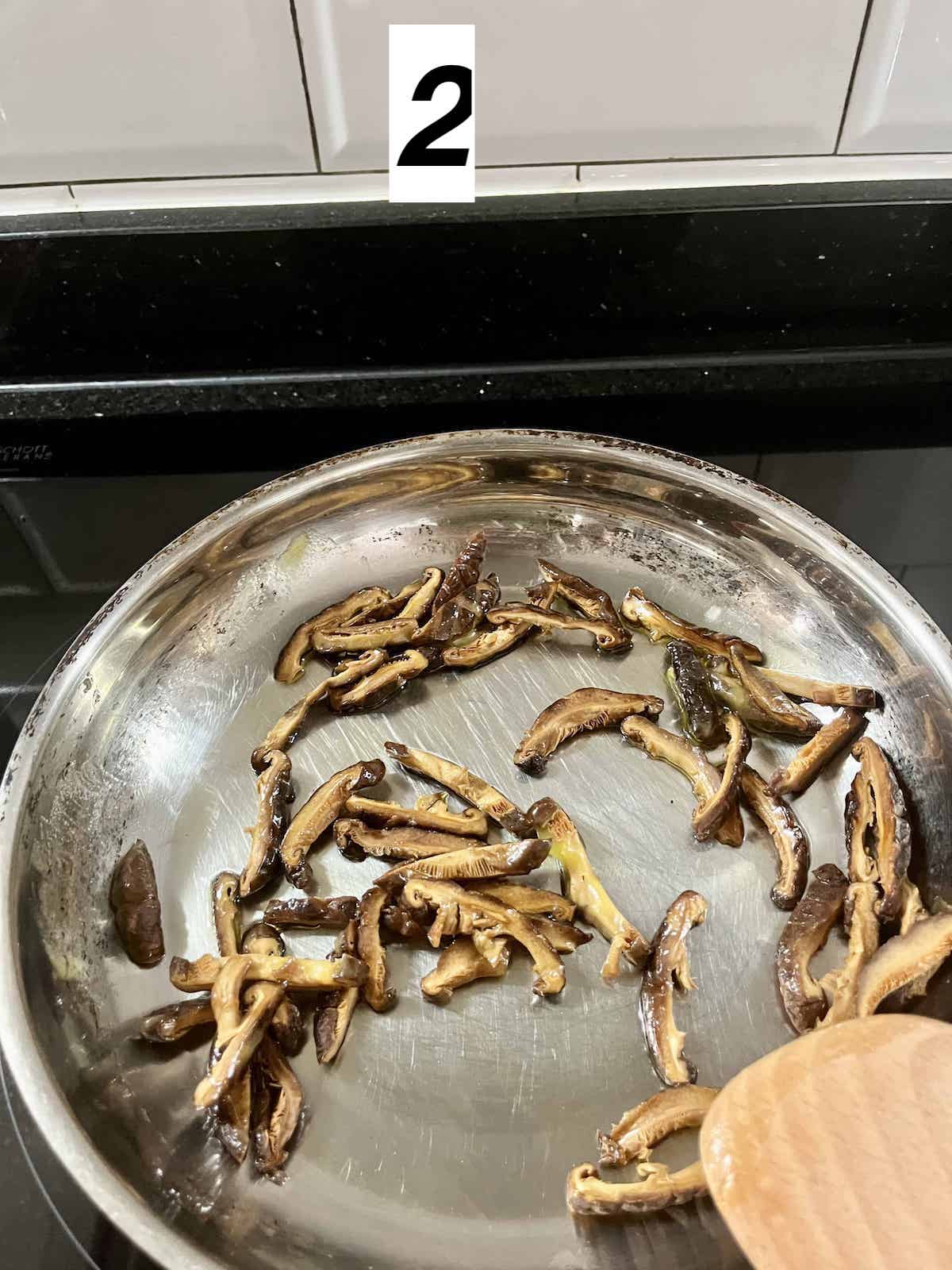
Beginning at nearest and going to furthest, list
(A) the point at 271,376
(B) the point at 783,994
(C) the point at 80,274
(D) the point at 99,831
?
(B) the point at 783,994 → (D) the point at 99,831 → (C) the point at 80,274 → (A) the point at 271,376

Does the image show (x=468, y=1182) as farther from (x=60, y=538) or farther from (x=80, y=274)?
(x=80, y=274)

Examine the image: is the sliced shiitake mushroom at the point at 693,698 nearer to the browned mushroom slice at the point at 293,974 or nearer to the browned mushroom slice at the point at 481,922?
the browned mushroom slice at the point at 481,922

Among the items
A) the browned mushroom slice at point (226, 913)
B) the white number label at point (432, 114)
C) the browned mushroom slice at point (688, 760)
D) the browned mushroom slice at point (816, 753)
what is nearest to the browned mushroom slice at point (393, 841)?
the browned mushroom slice at point (226, 913)

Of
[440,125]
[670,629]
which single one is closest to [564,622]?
[670,629]

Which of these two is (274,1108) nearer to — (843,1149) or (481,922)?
(481,922)

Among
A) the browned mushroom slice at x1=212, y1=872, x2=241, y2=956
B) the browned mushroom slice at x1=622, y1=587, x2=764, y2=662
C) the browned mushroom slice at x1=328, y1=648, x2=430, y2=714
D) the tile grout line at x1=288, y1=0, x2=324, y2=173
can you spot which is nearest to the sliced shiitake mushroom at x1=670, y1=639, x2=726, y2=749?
the browned mushroom slice at x1=622, y1=587, x2=764, y2=662

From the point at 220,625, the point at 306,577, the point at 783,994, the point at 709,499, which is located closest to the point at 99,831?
the point at 220,625

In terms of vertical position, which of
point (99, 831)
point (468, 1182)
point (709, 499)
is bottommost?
point (468, 1182)

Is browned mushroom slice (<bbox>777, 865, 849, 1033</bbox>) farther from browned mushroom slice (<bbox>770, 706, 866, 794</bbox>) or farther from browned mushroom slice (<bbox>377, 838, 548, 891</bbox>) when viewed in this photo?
browned mushroom slice (<bbox>377, 838, 548, 891</bbox>)
